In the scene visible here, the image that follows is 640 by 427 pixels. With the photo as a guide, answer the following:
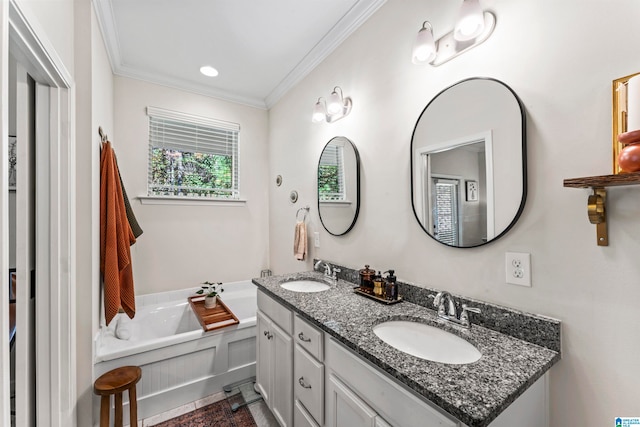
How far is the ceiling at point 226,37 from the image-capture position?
1711 mm

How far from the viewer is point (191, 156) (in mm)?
2789

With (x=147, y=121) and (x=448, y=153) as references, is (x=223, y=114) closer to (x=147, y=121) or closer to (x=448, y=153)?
(x=147, y=121)

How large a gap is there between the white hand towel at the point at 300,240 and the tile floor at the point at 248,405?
1.06 metres

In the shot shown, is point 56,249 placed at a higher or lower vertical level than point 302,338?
higher

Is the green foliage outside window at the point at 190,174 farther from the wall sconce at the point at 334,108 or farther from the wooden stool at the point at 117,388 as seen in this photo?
the wooden stool at the point at 117,388

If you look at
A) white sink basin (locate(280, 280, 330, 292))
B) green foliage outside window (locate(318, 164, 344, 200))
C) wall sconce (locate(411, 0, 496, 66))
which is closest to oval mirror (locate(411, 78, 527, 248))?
wall sconce (locate(411, 0, 496, 66))

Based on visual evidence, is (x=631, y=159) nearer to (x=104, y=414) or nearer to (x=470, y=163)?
(x=470, y=163)

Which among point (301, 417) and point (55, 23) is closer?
point (55, 23)

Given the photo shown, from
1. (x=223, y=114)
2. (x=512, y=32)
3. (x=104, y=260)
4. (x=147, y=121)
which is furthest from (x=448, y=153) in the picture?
(x=147, y=121)

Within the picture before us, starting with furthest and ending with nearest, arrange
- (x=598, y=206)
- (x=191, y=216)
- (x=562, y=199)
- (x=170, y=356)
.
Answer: (x=191, y=216) < (x=170, y=356) < (x=562, y=199) < (x=598, y=206)

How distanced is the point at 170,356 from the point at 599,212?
7.82 ft

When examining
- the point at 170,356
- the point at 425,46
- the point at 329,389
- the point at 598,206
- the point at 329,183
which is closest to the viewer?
the point at 598,206

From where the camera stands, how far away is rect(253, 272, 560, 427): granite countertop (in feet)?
2.23

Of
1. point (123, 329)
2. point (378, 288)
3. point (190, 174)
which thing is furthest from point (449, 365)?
point (190, 174)
